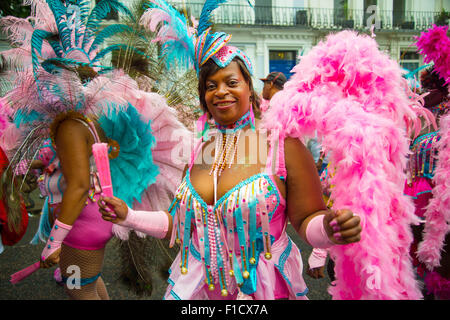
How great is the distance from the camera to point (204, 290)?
1562 mm

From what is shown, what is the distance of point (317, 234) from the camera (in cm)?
125

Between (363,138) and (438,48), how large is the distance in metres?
1.62

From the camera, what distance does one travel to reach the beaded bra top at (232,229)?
1.38 m

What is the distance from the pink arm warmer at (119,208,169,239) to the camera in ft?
4.96

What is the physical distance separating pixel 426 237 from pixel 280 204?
59.3 inches

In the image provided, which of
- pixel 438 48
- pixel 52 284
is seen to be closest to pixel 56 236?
pixel 52 284

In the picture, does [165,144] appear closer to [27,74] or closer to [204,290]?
[27,74]

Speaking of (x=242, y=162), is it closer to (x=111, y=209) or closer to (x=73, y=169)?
(x=111, y=209)

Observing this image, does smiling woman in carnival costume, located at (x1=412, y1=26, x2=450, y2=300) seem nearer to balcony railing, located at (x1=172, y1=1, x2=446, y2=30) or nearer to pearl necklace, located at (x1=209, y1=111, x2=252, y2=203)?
pearl necklace, located at (x1=209, y1=111, x2=252, y2=203)

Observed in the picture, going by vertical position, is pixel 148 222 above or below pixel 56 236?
Result: above

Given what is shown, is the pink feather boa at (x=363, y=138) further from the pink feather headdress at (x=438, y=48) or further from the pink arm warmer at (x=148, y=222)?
the pink feather headdress at (x=438, y=48)

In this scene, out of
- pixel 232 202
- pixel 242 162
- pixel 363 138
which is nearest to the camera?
pixel 363 138

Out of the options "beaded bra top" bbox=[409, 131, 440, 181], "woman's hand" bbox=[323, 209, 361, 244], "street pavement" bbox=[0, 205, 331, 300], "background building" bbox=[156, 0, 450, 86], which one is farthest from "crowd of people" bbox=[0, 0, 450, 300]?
"background building" bbox=[156, 0, 450, 86]
